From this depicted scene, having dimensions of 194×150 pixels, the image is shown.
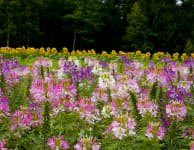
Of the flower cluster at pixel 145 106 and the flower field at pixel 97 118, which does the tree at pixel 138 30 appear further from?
the flower cluster at pixel 145 106

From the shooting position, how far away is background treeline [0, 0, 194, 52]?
29812 millimetres

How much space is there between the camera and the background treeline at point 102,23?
29.8 meters

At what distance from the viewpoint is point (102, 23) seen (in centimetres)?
3231

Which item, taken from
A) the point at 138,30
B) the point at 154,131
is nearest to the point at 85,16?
the point at 138,30

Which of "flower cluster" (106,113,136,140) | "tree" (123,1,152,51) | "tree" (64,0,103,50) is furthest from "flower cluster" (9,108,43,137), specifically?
"tree" (64,0,103,50)

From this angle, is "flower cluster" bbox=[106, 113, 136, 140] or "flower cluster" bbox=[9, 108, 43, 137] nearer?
"flower cluster" bbox=[106, 113, 136, 140]

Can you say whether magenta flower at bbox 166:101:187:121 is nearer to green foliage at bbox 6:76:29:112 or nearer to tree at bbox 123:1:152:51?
green foliage at bbox 6:76:29:112

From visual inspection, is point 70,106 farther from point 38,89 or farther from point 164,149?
point 164,149

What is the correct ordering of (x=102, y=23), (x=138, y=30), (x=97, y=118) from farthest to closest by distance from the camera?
(x=102, y=23)
(x=138, y=30)
(x=97, y=118)

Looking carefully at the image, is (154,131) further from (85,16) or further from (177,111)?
(85,16)

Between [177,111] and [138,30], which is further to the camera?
[138,30]

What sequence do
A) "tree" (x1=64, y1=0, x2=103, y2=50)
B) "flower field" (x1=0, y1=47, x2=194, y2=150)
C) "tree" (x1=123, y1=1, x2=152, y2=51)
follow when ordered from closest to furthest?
"flower field" (x1=0, y1=47, x2=194, y2=150) → "tree" (x1=123, y1=1, x2=152, y2=51) → "tree" (x1=64, y1=0, x2=103, y2=50)

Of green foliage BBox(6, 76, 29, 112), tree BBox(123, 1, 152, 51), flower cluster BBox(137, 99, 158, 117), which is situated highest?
tree BBox(123, 1, 152, 51)

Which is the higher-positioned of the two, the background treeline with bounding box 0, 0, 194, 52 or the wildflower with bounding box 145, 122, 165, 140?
the background treeline with bounding box 0, 0, 194, 52
